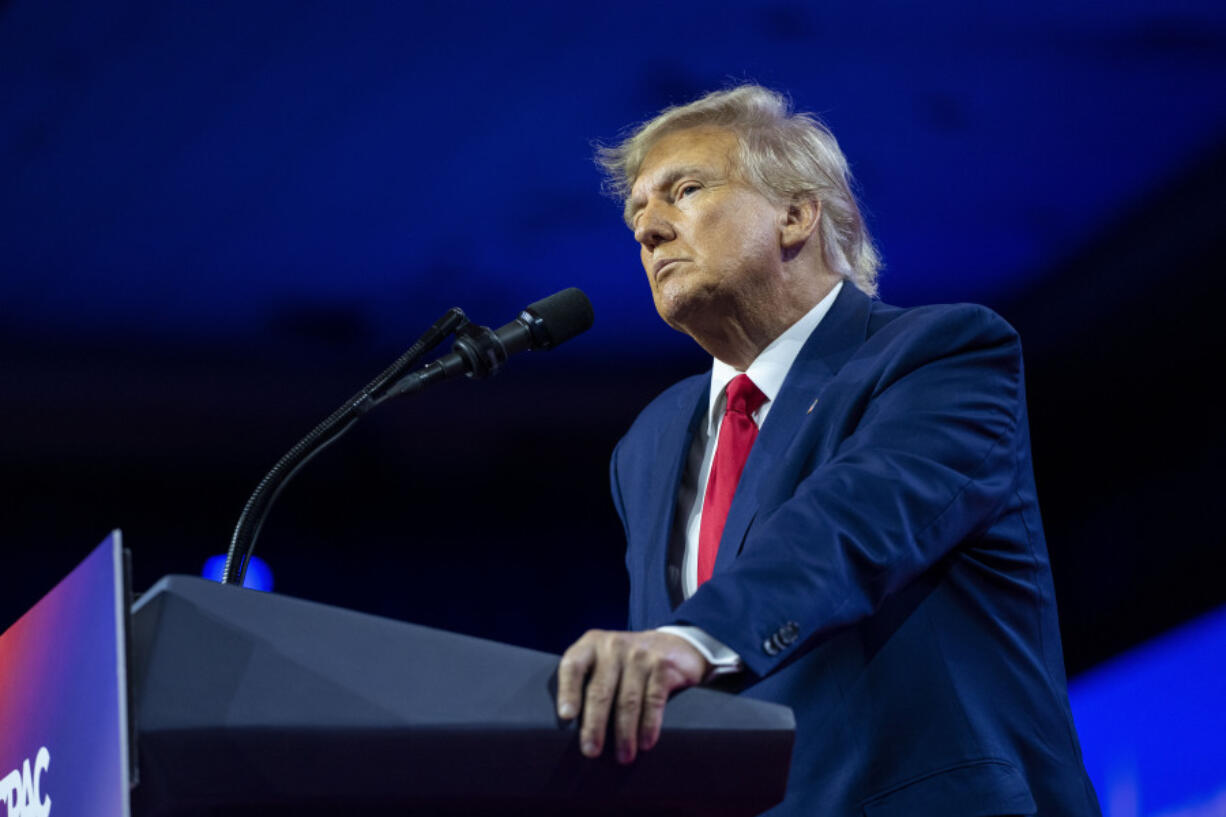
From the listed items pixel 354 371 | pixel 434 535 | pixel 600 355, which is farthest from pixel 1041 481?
pixel 354 371

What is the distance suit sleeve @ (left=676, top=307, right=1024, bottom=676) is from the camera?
101 centimetres

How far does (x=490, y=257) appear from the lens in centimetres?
468

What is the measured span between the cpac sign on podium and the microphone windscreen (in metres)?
0.75

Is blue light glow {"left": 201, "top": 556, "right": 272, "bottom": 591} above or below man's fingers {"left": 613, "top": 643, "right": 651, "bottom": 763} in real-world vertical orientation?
above

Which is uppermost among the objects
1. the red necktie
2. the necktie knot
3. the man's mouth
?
the man's mouth

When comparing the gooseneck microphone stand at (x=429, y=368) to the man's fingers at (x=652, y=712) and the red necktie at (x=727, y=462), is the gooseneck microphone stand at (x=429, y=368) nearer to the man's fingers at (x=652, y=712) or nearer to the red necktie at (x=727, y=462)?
the red necktie at (x=727, y=462)

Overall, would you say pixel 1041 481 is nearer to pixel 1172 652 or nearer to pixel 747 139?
pixel 1172 652

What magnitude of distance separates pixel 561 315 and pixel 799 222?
0.53m

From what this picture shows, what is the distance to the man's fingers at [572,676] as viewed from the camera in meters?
0.84

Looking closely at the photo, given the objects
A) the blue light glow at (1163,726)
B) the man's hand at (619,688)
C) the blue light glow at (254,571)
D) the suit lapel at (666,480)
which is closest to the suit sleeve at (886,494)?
the man's hand at (619,688)

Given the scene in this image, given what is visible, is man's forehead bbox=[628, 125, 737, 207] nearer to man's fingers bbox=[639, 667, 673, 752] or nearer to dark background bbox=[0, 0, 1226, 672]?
man's fingers bbox=[639, 667, 673, 752]

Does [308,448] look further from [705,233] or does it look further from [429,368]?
[705,233]

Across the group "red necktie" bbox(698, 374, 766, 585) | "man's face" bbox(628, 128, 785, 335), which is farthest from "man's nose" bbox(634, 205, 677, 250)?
"red necktie" bbox(698, 374, 766, 585)

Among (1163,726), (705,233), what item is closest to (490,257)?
(1163,726)
